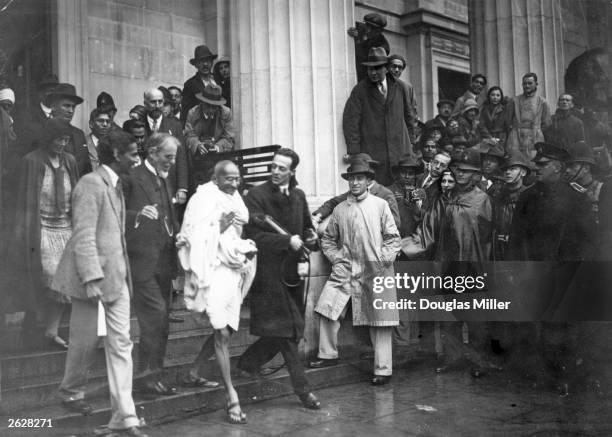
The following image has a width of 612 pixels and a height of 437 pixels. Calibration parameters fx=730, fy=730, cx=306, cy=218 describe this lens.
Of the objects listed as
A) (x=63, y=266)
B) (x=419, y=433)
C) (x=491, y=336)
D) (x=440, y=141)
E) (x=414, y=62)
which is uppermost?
(x=414, y=62)

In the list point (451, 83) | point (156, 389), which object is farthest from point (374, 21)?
point (451, 83)

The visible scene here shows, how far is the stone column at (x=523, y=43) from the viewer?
10828 mm

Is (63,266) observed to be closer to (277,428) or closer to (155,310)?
(155,310)

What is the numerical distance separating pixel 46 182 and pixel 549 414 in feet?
15.2

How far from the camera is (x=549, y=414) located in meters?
6.16

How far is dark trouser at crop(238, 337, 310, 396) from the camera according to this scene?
6.36m

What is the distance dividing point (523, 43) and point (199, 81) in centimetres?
516

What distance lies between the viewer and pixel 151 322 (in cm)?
587

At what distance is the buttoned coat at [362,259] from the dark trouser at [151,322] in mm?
2039

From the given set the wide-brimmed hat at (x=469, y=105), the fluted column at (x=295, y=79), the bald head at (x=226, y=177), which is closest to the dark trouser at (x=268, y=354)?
the bald head at (x=226, y=177)

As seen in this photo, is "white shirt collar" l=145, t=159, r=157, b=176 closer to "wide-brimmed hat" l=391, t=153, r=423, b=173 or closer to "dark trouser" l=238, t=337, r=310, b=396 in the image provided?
"dark trouser" l=238, t=337, r=310, b=396

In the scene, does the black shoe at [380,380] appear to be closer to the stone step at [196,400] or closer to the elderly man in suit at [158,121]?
the stone step at [196,400]

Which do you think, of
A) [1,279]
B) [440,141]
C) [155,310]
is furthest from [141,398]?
[440,141]

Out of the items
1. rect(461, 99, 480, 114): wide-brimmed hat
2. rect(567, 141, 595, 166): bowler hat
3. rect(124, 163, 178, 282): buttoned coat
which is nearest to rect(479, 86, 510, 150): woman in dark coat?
rect(461, 99, 480, 114): wide-brimmed hat
